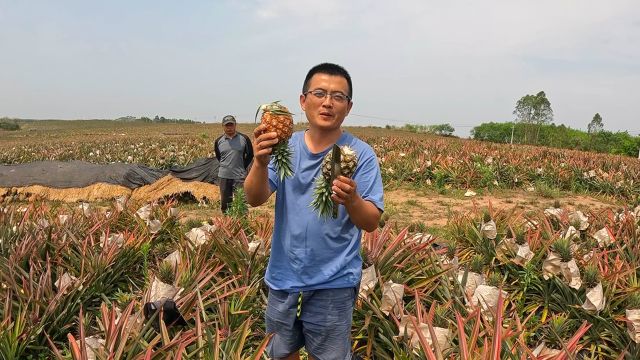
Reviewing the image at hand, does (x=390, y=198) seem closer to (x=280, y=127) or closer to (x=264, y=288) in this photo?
(x=264, y=288)

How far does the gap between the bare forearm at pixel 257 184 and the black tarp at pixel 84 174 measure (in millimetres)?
9049

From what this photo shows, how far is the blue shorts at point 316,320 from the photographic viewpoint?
2.10 m

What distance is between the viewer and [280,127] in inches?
68.6

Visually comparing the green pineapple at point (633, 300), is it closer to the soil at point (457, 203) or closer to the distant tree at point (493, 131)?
the soil at point (457, 203)

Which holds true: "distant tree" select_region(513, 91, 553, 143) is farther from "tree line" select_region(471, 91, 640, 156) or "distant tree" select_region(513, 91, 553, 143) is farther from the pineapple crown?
the pineapple crown

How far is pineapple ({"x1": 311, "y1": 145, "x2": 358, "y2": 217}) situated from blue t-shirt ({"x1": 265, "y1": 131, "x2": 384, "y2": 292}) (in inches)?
8.7

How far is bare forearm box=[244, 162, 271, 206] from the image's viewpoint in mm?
1927

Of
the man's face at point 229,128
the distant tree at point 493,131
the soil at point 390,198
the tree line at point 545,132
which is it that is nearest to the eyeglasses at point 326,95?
the man's face at point 229,128

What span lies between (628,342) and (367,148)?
8.13 ft

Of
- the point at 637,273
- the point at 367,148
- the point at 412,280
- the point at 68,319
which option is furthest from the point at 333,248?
the point at 637,273

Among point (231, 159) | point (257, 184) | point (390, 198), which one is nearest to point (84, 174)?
point (231, 159)

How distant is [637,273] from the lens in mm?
3734

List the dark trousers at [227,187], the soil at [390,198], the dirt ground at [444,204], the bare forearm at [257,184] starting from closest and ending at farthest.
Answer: the bare forearm at [257,184] → the dark trousers at [227,187] → the dirt ground at [444,204] → the soil at [390,198]

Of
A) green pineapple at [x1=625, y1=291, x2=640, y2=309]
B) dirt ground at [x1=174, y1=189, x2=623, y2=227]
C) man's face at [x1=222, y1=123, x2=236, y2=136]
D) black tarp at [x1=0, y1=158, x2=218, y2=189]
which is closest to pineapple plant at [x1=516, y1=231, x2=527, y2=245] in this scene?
green pineapple at [x1=625, y1=291, x2=640, y2=309]
